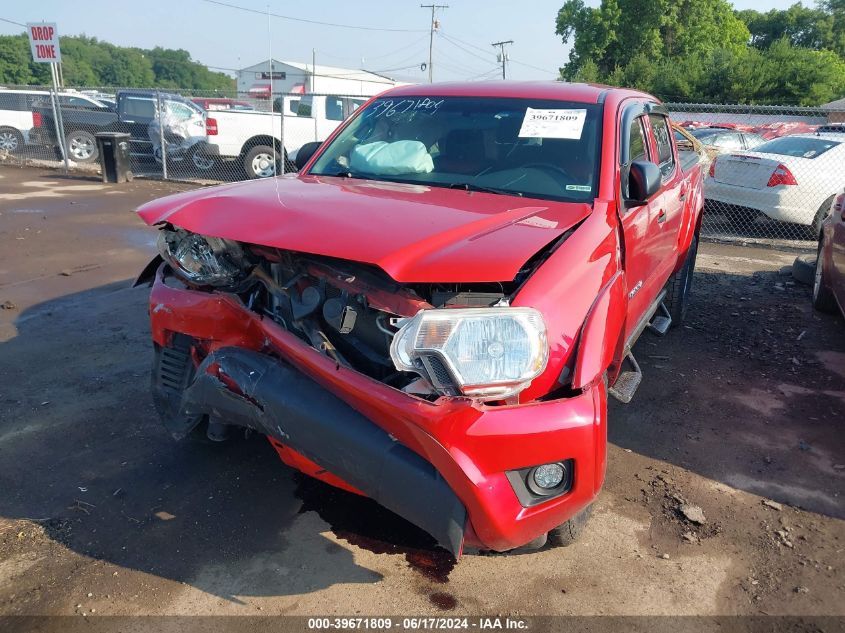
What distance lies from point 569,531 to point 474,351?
111 cm

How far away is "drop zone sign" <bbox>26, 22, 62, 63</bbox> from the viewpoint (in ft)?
47.5

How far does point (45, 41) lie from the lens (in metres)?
14.7

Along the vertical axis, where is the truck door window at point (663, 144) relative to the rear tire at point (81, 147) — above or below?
above

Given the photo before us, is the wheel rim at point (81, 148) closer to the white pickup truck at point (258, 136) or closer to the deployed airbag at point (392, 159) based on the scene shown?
the white pickup truck at point (258, 136)

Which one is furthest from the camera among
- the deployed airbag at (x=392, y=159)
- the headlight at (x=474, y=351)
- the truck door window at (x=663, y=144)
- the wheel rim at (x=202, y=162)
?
the wheel rim at (x=202, y=162)

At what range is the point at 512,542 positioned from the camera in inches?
90.4

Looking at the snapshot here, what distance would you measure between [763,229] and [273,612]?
10.6 metres

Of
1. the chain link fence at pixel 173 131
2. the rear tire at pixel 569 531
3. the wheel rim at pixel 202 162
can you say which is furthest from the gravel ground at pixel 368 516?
the wheel rim at pixel 202 162

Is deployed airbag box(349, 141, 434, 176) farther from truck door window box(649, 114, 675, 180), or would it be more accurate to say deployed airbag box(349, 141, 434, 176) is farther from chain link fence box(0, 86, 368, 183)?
chain link fence box(0, 86, 368, 183)

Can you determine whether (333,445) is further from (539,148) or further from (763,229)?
(763,229)

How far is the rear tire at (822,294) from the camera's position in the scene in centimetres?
617

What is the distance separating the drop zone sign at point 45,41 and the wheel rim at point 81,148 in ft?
5.66

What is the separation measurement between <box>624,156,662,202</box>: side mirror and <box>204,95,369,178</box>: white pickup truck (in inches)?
405

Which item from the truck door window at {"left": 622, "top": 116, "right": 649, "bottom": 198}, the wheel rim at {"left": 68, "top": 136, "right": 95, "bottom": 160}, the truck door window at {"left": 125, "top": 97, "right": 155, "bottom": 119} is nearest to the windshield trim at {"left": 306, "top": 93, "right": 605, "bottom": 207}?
the truck door window at {"left": 622, "top": 116, "right": 649, "bottom": 198}
